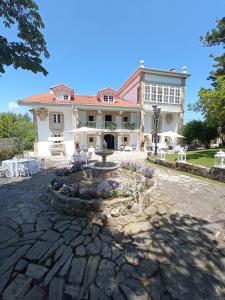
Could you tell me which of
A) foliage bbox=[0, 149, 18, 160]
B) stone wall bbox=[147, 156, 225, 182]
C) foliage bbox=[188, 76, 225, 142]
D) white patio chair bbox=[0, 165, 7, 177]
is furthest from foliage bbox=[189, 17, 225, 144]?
foliage bbox=[0, 149, 18, 160]

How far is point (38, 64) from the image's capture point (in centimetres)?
286

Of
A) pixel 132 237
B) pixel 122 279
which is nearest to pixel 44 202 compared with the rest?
pixel 132 237

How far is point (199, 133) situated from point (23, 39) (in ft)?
73.6

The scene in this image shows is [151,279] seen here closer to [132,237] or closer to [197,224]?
[132,237]

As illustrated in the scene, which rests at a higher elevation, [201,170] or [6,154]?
[6,154]

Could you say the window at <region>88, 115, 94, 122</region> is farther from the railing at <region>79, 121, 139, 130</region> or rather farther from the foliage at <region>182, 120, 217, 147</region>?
the foliage at <region>182, 120, 217, 147</region>

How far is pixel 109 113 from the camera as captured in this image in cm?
2045

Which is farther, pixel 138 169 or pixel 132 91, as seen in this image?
pixel 132 91

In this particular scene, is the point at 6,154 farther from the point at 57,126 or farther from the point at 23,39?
the point at 23,39

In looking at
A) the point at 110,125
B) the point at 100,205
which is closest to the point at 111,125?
the point at 110,125

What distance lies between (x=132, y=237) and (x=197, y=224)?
5.18 feet

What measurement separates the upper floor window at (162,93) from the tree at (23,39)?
61.1 feet

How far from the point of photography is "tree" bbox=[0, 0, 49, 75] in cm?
265

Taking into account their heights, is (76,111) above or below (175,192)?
above
